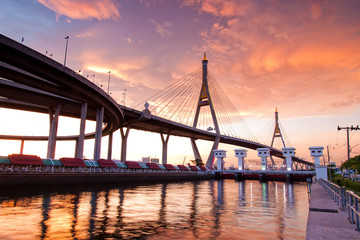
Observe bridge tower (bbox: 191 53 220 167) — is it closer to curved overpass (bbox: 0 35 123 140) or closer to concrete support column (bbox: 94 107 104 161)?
curved overpass (bbox: 0 35 123 140)

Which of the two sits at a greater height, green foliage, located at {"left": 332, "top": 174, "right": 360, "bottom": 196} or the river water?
green foliage, located at {"left": 332, "top": 174, "right": 360, "bottom": 196}

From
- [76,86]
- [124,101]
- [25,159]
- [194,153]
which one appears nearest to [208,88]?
[194,153]

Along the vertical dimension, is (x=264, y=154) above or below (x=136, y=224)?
above

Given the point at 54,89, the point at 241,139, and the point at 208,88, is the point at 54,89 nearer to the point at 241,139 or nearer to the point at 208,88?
the point at 208,88

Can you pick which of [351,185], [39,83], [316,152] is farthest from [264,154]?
[39,83]

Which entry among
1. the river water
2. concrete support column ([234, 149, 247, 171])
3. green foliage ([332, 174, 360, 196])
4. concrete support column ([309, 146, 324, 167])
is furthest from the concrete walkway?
concrete support column ([234, 149, 247, 171])

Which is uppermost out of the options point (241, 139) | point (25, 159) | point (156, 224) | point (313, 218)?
point (241, 139)

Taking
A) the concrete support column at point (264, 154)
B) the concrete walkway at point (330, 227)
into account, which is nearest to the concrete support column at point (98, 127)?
the concrete walkway at point (330, 227)

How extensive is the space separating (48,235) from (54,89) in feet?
→ 115

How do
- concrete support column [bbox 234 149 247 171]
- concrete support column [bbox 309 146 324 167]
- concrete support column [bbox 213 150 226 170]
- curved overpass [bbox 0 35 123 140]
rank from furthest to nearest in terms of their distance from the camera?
concrete support column [bbox 213 150 226 170], concrete support column [bbox 234 149 247 171], concrete support column [bbox 309 146 324 167], curved overpass [bbox 0 35 123 140]

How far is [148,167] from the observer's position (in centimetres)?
5703

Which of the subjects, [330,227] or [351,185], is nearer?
[330,227]

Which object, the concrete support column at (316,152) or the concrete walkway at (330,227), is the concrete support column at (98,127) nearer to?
the concrete walkway at (330,227)

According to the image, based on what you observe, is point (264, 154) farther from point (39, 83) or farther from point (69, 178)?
point (39, 83)
